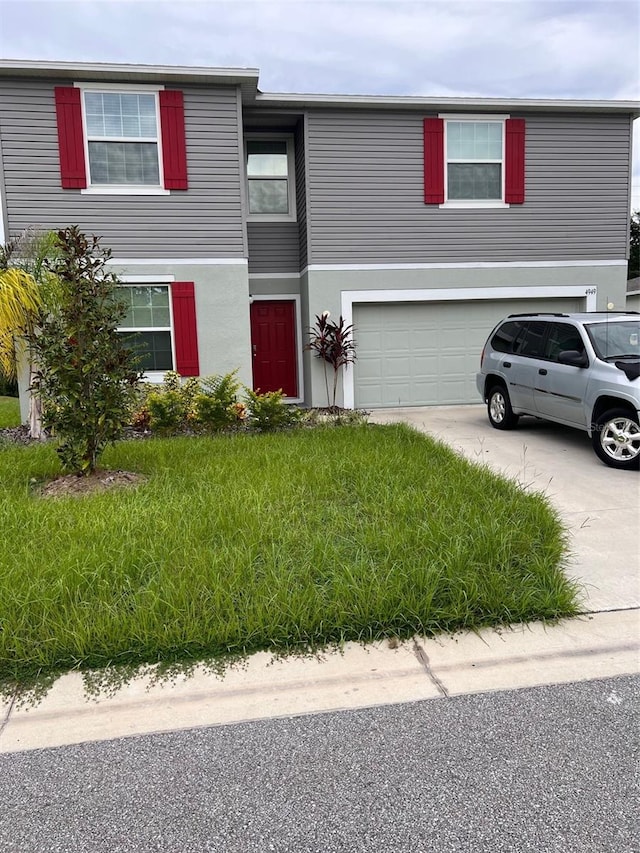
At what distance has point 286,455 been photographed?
718 cm

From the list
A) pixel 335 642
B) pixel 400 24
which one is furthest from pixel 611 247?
pixel 335 642

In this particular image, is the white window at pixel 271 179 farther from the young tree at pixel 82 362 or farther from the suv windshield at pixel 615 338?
the young tree at pixel 82 362

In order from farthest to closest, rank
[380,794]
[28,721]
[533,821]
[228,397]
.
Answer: [228,397]
[28,721]
[380,794]
[533,821]

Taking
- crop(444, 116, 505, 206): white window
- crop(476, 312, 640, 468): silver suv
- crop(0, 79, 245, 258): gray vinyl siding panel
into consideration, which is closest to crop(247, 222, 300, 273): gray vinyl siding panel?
crop(0, 79, 245, 258): gray vinyl siding panel

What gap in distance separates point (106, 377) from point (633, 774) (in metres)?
5.15

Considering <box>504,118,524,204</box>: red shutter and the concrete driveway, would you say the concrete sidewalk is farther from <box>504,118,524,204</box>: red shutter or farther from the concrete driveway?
<box>504,118,524,204</box>: red shutter

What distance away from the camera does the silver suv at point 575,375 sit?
6926 millimetres

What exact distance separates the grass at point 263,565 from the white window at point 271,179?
25.4 ft

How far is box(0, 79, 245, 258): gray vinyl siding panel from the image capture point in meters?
10.0

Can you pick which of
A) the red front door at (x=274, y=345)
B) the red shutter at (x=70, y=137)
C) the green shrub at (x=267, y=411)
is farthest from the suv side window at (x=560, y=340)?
the red shutter at (x=70, y=137)

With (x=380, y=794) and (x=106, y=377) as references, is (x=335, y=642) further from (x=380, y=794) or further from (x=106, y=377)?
(x=106, y=377)

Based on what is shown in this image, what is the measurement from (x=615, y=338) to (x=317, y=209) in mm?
5947

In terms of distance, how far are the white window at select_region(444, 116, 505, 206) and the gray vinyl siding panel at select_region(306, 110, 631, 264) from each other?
0.32m

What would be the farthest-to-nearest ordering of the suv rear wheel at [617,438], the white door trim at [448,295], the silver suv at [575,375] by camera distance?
the white door trim at [448,295]
the silver suv at [575,375]
the suv rear wheel at [617,438]
